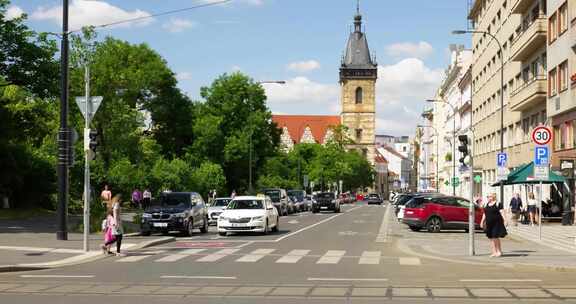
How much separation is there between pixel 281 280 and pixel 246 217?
50.5ft

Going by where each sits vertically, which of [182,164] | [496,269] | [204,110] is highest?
[204,110]

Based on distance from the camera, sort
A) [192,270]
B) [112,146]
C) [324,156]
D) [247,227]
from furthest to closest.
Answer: [324,156], [112,146], [247,227], [192,270]

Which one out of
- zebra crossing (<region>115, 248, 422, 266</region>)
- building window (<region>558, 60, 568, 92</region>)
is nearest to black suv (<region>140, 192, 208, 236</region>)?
zebra crossing (<region>115, 248, 422, 266</region>)

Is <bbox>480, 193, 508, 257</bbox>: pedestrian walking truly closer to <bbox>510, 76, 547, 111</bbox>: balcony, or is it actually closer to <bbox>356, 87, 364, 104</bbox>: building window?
<bbox>510, 76, 547, 111</bbox>: balcony

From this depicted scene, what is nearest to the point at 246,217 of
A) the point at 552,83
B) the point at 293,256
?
the point at 293,256

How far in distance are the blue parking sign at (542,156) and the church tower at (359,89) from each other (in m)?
125

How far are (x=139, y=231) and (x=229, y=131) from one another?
4252cm

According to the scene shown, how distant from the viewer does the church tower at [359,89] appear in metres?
152

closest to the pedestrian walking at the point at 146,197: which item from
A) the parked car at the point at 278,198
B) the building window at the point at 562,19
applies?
the parked car at the point at 278,198

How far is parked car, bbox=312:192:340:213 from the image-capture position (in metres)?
66.6

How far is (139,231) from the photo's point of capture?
103 ft

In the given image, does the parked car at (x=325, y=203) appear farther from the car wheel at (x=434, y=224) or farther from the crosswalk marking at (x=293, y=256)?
the crosswalk marking at (x=293, y=256)

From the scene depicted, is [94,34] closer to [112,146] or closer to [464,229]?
[112,146]

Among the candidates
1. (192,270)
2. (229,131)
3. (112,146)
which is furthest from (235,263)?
(229,131)
